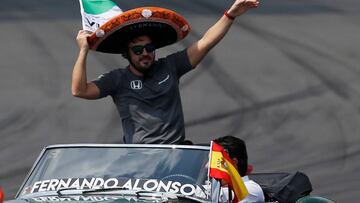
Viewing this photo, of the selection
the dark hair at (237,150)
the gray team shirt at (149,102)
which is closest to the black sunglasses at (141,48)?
the gray team shirt at (149,102)

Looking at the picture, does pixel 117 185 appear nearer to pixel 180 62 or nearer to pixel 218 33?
pixel 180 62

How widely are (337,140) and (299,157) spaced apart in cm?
49

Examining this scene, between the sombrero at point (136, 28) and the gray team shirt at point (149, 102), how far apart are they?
25cm

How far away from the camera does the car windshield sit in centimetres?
689

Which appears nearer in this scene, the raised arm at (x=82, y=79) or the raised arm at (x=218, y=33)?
the raised arm at (x=82, y=79)

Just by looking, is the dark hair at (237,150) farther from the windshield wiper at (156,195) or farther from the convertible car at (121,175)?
the windshield wiper at (156,195)

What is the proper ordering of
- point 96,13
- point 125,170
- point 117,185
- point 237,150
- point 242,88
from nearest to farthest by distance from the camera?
point 117,185 → point 125,170 → point 237,150 → point 96,13 → point 242,88

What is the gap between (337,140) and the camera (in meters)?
11.8

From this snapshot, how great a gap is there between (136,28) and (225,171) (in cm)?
148

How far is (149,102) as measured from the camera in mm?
7699

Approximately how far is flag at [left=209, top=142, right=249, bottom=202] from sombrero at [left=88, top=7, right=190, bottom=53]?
130cm

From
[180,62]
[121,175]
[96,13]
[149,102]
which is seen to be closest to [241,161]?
[149,102]

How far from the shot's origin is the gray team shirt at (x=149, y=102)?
7.61 metres

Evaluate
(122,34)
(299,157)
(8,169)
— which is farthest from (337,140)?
(122,34)
